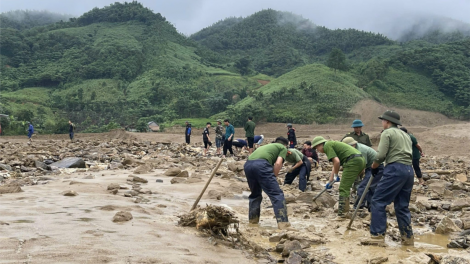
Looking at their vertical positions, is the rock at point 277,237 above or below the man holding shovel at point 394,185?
below

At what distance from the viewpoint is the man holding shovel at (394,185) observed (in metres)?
5.18

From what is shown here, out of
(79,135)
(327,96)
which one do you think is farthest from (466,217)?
(327,96)

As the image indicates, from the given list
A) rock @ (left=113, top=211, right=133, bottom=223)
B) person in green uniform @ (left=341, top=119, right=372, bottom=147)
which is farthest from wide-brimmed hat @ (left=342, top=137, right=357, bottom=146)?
rock @ (left=113, top=211, right=133, bottom=223)

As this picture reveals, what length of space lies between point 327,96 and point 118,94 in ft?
90.7

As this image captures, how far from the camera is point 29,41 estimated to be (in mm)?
73125

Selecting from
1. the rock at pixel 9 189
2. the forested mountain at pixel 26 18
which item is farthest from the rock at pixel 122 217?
the forested mountain at pixel 26 18

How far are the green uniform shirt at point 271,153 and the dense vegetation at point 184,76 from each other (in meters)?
32.0

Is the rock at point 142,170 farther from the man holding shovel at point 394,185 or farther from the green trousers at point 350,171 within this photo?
the man holding shovel at point 394,185

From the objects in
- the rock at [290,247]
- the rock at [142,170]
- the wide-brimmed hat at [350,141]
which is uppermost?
the wide-brimmed hat at [350,141]

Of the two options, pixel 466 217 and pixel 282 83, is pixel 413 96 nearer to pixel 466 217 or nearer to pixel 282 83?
pixel 282 83

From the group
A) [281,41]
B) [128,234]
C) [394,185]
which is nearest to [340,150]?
[394,185]

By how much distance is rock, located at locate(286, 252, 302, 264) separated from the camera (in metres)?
4.35

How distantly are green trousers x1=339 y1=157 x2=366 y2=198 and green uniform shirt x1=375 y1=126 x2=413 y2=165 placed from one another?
58.3 inches

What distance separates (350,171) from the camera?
22.6ft
